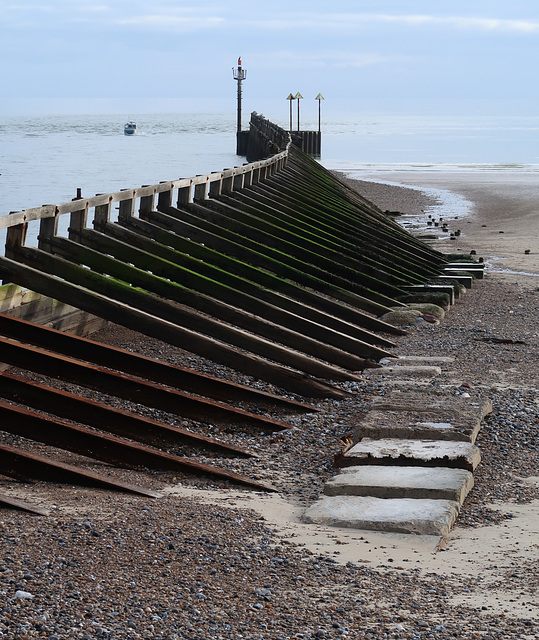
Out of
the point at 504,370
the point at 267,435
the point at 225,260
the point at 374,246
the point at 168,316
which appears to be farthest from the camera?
the point at 374,246

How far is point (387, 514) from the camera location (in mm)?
4797

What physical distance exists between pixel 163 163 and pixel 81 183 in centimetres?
1831

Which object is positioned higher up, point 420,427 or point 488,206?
point 420,427

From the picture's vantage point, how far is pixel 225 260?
10.0 meters

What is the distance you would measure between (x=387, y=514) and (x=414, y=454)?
882 millimetres

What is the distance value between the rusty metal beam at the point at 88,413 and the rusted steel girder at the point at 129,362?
0.73 m

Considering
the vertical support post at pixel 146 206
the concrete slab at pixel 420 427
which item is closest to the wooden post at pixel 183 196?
the vertical support post at pixel 146 206

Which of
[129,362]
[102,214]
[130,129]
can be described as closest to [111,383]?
[129,362]

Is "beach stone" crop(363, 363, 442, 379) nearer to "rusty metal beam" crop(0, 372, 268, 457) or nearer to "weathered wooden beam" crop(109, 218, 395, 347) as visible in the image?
"weathered wooden beam" crop(109, 218, 395, 347)

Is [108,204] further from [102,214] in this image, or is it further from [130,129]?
[130,129]

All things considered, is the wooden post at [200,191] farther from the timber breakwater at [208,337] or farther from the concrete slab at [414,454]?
the concrete slab at [414,454]

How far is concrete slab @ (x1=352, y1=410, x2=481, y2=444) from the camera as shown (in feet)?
19.7

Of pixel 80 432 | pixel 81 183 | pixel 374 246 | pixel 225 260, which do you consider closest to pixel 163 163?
pixel 81 183

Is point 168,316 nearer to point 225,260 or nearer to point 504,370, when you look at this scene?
point 225,260
